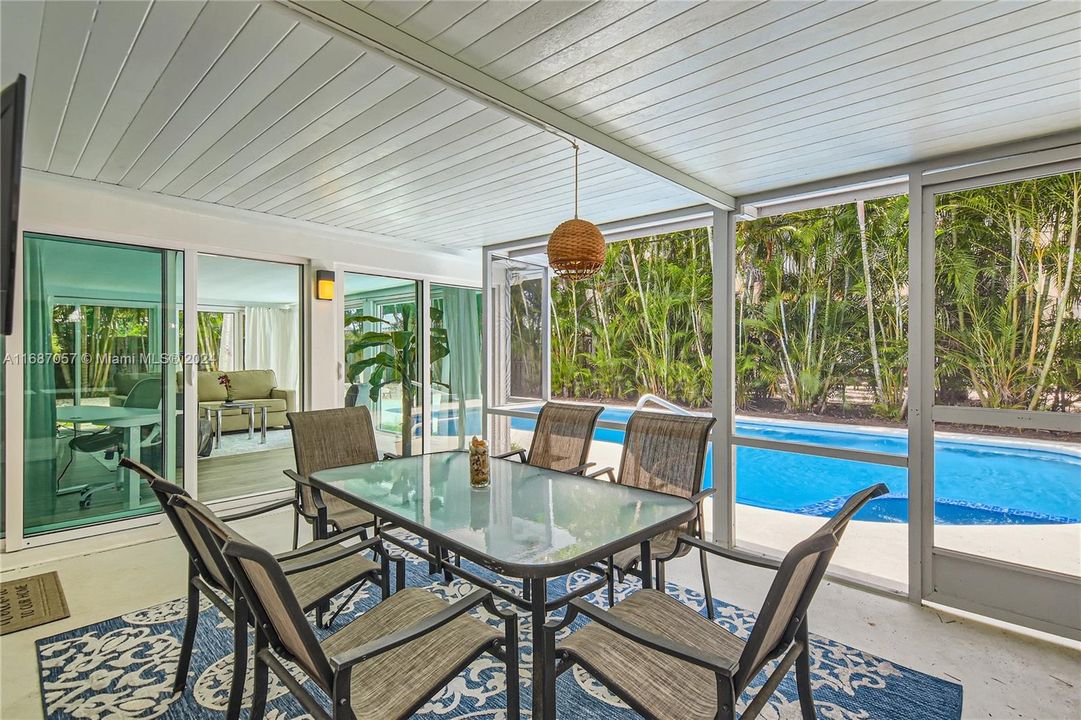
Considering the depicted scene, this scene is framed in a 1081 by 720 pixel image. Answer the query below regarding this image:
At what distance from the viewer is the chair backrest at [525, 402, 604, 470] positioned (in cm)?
337

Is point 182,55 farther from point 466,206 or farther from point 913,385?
point 913,385

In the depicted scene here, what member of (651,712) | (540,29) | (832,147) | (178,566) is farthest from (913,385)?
(178,566)

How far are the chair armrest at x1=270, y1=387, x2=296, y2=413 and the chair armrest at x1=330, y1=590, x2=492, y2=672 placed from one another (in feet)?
14.5

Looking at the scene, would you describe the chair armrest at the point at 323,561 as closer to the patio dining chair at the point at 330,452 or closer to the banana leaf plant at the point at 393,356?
the patio dining chair at the point at 330,452

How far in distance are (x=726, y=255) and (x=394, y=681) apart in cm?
342

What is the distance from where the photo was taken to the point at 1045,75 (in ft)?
6.93

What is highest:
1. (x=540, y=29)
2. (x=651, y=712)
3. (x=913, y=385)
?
(x=540, y=29)

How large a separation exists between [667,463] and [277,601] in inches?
83.9

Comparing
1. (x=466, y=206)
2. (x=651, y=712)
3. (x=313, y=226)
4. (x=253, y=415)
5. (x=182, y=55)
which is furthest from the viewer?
(x=253, y=415)

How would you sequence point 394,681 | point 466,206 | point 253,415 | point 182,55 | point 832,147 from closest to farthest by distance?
point 394,681 < point 182,55 < point 832,147 < point 466,206 < point 253,415

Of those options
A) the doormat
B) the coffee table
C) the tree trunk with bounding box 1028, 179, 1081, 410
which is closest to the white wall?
the coffee table

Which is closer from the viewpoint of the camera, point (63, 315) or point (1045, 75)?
point (1045, 75)

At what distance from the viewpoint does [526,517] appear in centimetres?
Result: 220

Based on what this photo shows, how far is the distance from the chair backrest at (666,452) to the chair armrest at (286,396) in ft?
12.3
